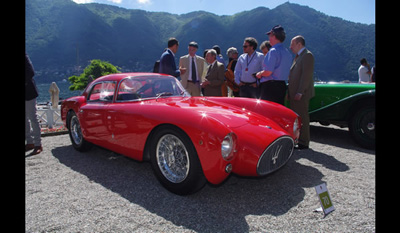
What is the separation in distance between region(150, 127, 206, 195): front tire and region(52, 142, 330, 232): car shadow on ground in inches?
5.5

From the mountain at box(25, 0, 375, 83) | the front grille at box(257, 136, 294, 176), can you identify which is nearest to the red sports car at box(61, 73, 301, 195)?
the front grille at box(257, 136, 294, 176)

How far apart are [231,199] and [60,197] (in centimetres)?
181

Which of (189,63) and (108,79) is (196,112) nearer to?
(108,79)

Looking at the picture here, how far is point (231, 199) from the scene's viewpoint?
258 cm

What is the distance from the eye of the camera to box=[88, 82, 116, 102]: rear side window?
3807 millimetres

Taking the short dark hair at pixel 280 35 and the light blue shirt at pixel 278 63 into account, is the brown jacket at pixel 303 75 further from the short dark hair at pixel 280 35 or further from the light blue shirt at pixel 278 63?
the short dark hair at pixel 280 35

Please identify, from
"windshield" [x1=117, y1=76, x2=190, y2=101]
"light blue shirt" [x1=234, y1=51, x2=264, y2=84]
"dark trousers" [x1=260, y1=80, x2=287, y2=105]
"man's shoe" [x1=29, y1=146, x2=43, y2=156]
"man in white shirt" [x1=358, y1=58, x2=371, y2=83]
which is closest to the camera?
"windshield" [x1=117, y1=76, x2=190, y2=101]

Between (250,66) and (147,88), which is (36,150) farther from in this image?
(250,66)

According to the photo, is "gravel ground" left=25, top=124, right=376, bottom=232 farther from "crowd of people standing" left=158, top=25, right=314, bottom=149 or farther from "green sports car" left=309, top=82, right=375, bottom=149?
"crowd of people standing" left=158, top=25, right=314, bottom=149

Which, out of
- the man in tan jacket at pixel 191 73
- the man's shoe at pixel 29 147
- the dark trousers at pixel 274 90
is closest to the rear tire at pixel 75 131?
the man's shoe at pixel 29 147

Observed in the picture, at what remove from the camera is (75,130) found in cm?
458

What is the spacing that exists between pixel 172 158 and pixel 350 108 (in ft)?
12.3

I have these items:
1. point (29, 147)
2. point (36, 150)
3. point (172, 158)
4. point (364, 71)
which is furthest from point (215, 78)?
point (364, 71)
